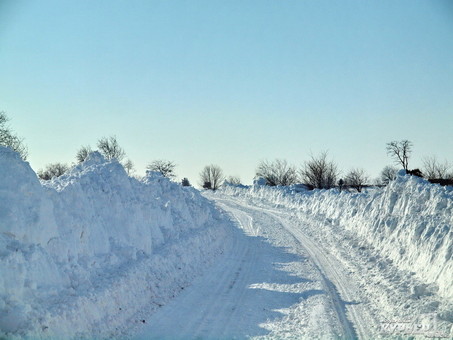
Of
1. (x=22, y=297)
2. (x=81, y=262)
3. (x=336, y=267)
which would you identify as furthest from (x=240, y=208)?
(x=22, y=297)

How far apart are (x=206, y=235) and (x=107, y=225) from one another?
738 cm

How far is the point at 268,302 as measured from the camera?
13492 mm

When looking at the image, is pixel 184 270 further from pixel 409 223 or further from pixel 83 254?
pixel 409 223

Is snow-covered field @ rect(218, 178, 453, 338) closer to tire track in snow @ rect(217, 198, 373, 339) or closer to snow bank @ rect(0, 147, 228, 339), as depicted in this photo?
tire track in snow @ rect(217, 198, 373, 339)

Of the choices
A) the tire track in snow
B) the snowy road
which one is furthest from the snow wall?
the snowy road

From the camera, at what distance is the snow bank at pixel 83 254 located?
9.32 meters


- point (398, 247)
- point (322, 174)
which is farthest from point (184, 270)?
point (322, 174)

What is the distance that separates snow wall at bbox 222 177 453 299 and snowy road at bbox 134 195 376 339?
214 centimetres

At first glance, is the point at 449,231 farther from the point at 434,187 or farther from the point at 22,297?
the point at 22,297

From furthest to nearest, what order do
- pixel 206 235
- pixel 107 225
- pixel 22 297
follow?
pixel 206 235 < pixel 107 225 < pixel 22 297

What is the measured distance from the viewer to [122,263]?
13.5m

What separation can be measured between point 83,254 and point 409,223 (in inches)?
462

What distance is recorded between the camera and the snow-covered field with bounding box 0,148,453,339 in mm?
10078

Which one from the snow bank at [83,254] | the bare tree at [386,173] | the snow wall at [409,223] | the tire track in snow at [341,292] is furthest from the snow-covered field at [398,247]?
the bare tree at [386,173]
